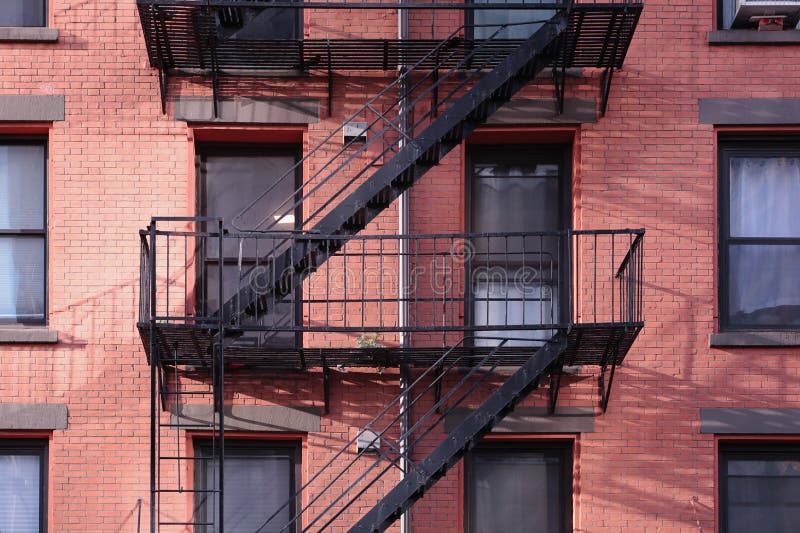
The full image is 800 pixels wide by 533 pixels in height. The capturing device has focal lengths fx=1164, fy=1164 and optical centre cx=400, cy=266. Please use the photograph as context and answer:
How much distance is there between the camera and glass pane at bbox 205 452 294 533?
10922 mm

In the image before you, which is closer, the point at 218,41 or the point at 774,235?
the point at 218,41

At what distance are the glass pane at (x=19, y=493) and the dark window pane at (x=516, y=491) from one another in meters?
4.07

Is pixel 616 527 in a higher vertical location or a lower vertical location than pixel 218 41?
lower

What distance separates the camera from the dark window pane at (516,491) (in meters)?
11.0

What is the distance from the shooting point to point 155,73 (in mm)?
11094

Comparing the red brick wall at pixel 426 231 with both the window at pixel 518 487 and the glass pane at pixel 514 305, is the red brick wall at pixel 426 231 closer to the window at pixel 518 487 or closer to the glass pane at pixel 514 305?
the window at pixel 518 487

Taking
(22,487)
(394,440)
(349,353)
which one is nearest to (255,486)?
(394,440)

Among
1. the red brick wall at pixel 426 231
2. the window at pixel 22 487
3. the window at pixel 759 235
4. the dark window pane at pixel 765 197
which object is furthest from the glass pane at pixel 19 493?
the dark window pane at pixel 765 197

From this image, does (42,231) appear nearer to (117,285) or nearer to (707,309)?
(117,285)

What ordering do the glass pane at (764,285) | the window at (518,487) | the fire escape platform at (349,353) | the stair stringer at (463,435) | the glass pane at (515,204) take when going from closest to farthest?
the stair stringer at (463,435)
the fire escape platform at (349,353)
the window at (518,487)
the glass pane at (764,285)
the glass pane at (515,204)

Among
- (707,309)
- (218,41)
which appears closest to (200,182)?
(218,41)

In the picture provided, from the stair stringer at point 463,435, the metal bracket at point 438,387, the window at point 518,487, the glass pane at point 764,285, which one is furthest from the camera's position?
the glass pane at point 764,285

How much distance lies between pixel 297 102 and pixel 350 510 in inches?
152

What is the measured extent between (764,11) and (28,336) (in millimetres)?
7480
